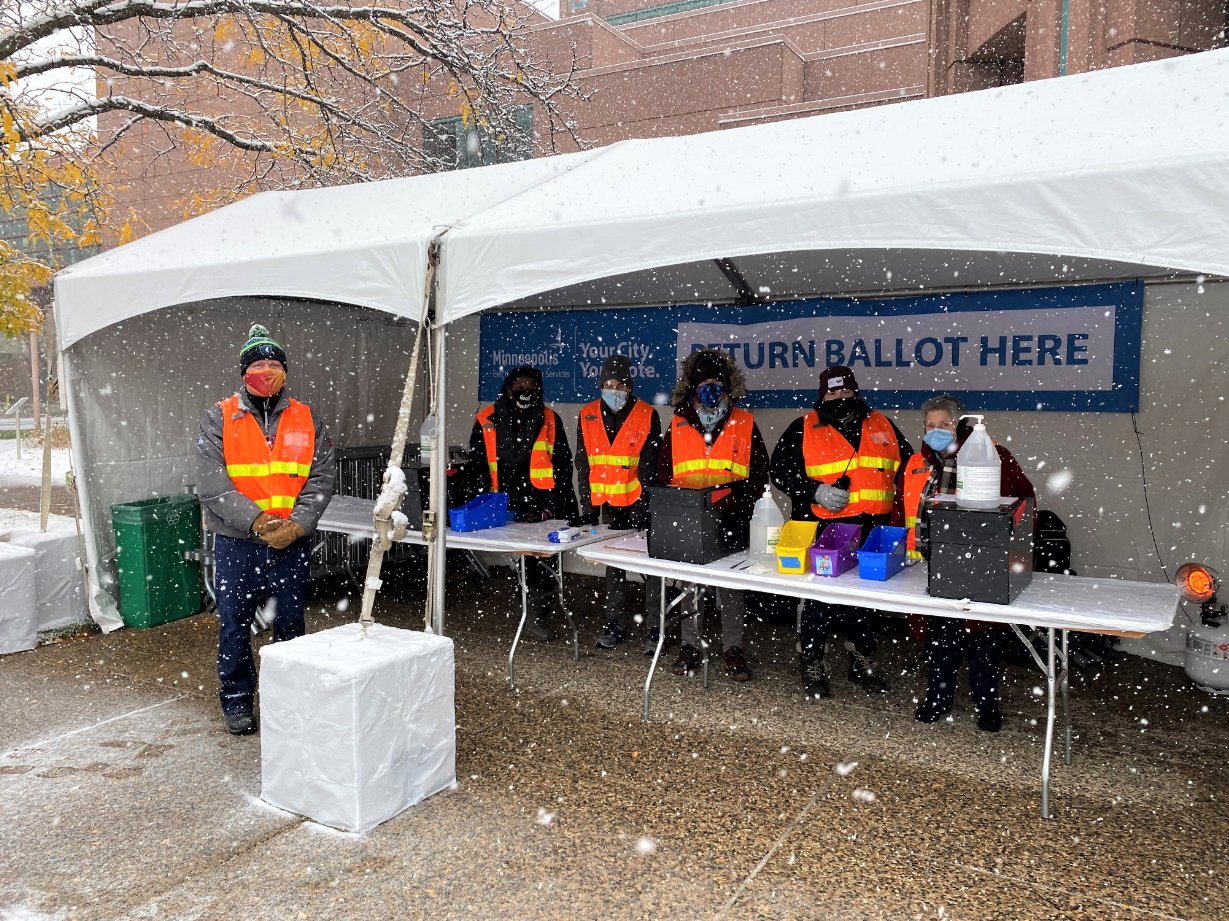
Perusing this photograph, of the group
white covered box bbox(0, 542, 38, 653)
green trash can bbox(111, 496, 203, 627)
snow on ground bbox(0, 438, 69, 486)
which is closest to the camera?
white covered box bbox(0, 542, 38, 653)

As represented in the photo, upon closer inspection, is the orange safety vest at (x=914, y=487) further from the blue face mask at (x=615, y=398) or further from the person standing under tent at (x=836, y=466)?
the blue face mask at (x=615, y=398)

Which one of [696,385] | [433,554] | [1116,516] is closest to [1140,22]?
[1116,516]

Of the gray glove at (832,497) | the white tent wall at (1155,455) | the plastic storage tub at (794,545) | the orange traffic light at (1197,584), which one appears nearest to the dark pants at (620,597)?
the gray glove at (832,497)

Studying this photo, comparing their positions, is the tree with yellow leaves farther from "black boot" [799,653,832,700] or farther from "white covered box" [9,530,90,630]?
"black boot" [799,653,832,700]

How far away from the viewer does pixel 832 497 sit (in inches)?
175

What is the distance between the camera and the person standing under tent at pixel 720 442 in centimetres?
477

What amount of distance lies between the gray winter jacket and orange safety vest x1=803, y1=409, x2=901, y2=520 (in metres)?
2.44

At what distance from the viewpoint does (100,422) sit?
5.83m

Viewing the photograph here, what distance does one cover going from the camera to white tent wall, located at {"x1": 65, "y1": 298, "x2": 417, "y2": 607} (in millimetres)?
5797

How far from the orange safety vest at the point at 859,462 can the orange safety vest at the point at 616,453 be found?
42.8 inches

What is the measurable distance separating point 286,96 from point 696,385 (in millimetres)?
6574

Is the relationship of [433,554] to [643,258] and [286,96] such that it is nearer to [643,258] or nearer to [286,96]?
[643,258]

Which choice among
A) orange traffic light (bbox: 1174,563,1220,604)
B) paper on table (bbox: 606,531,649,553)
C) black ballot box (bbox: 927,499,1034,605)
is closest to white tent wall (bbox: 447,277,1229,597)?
orange traffic light (bbox: 1174,563,1220,604)

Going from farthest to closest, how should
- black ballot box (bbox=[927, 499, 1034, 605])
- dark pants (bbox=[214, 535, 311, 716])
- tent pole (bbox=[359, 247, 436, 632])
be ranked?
dark pants (bbox=[214, 535, 311, 716]) < tent pole (bbox=[359, 247, 436, 632]) < black ballot box (bbox=[927, 499, 1034, 605])
